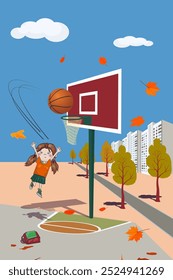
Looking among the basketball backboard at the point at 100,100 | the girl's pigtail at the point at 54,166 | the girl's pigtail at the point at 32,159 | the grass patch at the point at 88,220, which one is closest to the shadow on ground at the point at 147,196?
the grass patch at the point at 88,220

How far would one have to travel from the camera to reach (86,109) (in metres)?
15.1

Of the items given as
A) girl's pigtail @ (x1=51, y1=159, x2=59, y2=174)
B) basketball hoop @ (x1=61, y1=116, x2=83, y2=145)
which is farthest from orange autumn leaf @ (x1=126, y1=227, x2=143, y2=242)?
basketball hoop @ (x1=61, y1=116, x2=83, y2=145)

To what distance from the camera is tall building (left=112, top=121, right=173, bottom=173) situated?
37.7 meters

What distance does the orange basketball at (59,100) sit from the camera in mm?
14047

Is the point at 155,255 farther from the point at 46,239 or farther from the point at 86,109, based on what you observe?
the point at 86,109

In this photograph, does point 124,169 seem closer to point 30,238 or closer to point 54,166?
point 54,166

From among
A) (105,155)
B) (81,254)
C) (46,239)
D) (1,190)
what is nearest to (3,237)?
(46,239)

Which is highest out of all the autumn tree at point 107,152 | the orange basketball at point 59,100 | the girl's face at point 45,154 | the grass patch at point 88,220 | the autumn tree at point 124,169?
the orange basketball at point 59,100

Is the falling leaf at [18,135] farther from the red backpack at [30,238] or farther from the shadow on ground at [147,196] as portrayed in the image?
the shadow on ground at [147,196]

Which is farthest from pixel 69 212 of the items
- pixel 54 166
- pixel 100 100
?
pixel 100 100

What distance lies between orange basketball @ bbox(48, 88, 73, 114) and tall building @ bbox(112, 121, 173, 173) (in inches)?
949

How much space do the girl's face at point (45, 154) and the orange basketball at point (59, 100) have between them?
1.43m

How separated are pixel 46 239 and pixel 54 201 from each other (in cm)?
693

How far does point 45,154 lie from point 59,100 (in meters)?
1.96
